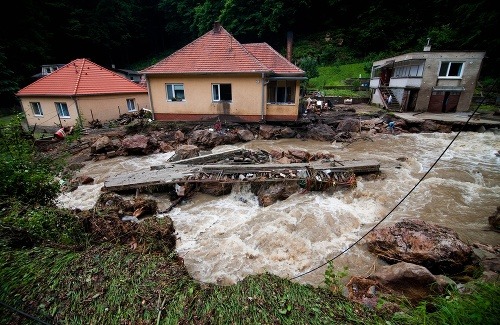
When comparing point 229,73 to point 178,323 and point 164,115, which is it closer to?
point 164,115

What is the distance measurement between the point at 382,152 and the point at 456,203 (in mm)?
5210

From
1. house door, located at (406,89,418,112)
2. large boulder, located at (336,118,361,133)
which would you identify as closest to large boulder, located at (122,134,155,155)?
large boulder, located at (336,118,361,133)

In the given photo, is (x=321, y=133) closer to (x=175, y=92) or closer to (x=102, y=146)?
(x=175, y=92)

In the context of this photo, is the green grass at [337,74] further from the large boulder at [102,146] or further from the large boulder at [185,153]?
the large boulder at [102,146]

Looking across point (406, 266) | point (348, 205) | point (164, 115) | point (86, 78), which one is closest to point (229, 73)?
point (164, 115)

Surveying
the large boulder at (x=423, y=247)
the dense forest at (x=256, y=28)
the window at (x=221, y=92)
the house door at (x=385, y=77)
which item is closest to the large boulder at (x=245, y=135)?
the window at (x=221, y=92)

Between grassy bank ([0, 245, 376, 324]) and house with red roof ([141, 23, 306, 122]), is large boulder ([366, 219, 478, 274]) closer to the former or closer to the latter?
grassy bank ([0, 245, 376, 324])

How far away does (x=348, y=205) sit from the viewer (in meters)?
7.50

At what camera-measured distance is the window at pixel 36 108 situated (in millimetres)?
17328

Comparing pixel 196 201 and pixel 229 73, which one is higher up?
pixel 229 73

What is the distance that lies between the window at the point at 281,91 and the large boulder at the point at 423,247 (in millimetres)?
12081

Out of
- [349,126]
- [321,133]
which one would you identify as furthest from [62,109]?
[349,126]

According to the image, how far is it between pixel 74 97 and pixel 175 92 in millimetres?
7245

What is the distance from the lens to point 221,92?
15484 mm
